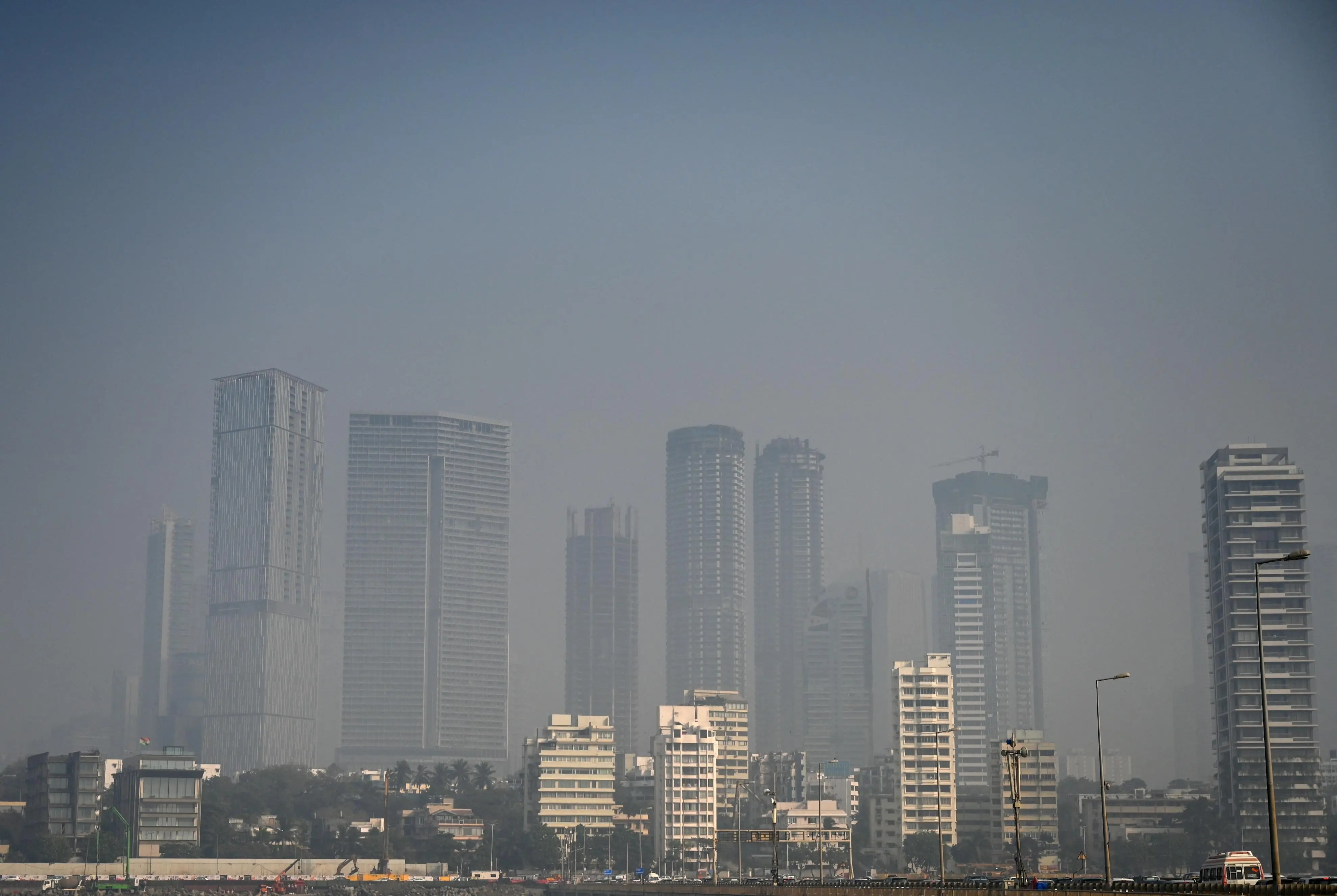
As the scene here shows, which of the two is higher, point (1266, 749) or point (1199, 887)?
point (1266, 749)

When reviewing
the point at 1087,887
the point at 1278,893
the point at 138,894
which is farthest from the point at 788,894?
the point at 138,894

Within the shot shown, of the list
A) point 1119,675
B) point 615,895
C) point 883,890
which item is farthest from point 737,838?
point 1119,675

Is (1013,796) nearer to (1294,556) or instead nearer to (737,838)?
(1294,556)

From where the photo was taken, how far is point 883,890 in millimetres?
106125

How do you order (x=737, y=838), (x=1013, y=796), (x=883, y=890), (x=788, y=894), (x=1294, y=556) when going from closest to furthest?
(x=1294, y=556) → (x=1013, y=796) → (x=883, y=890) → (x=788, y=894) → (x=737, y=838)

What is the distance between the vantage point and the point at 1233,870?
82.1 meters

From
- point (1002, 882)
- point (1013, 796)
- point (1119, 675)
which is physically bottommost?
point (1002, 882)

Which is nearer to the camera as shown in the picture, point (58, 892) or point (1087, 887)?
point (1087, 887)

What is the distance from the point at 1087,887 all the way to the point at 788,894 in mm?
51814

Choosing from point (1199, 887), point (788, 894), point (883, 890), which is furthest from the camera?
point (788, 894)

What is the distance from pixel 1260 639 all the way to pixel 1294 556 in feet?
12.8

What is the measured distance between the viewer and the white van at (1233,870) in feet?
263

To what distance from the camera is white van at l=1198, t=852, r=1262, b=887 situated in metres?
80.2

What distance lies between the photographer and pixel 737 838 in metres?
168
